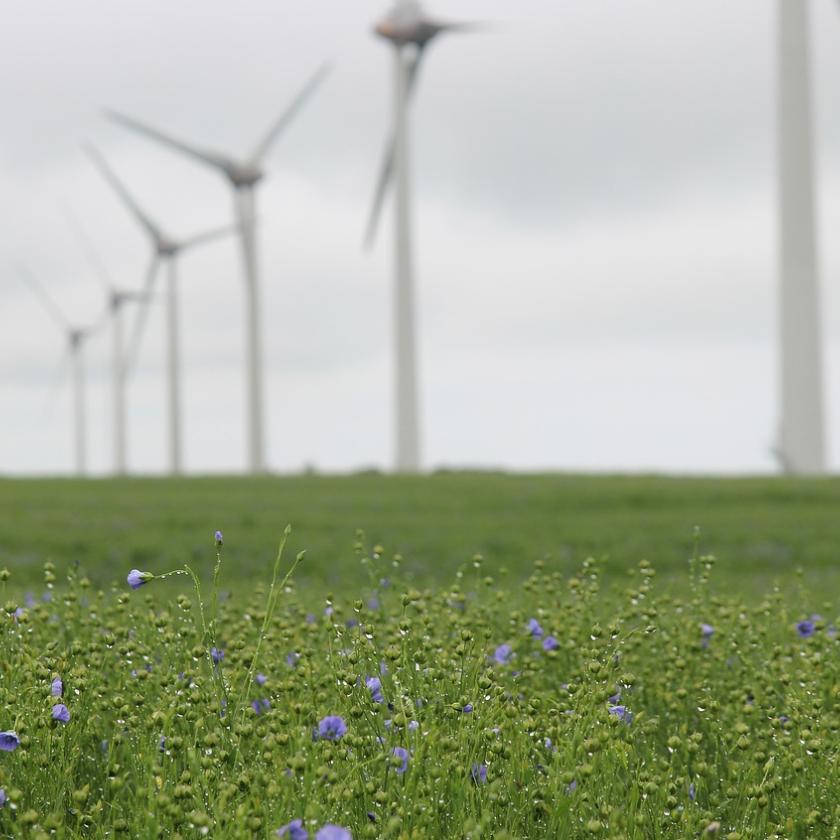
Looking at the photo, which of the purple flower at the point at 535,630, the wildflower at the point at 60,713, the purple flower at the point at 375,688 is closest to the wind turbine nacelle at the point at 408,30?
the purple flower at the point at 535,630

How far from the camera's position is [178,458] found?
40.7 metres

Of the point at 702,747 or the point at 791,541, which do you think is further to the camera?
the point at 791,541

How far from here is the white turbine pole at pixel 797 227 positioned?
80.0 ft

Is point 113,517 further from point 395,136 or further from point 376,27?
point 376,27

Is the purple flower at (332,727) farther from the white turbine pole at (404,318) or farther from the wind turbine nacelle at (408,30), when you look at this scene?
the wind turbine nacelle at (408,30)

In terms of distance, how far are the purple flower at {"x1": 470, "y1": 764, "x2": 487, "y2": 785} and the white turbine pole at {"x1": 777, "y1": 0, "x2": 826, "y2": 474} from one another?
22782 mm

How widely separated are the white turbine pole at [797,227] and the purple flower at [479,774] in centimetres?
2278

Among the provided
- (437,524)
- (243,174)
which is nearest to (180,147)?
(243,174)

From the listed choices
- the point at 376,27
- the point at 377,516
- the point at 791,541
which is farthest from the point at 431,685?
the point at 376,27

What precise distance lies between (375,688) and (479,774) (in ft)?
1.86

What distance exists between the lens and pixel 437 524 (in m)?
16.7

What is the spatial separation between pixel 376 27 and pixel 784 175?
1751 cm

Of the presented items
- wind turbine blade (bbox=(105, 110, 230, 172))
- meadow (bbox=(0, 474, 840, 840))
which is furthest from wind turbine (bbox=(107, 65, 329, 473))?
meadow (bbox=(0, 474, 840, 840))

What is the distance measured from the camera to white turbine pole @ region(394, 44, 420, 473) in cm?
3294
